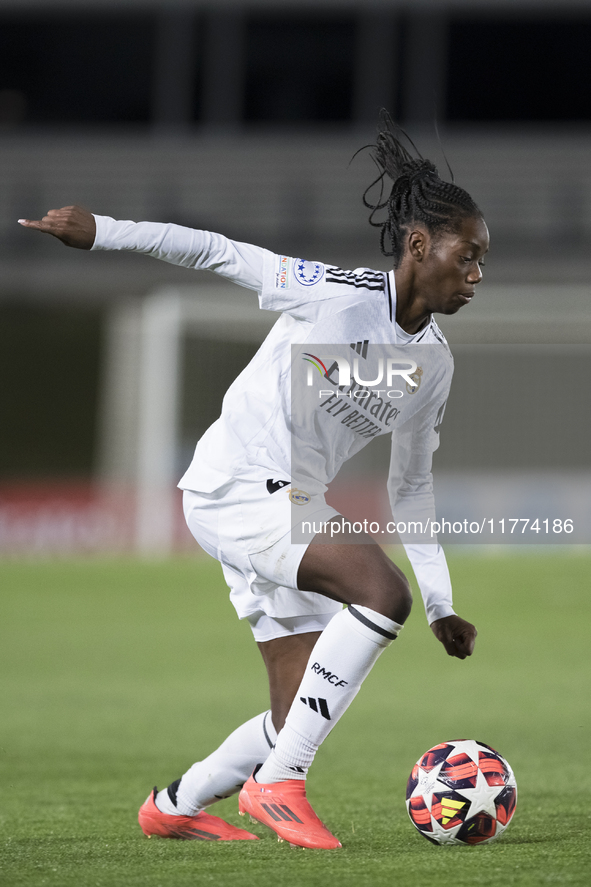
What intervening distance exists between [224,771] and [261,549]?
2.91 feet

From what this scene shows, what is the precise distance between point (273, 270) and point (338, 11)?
24212mm

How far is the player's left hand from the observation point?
3.75 meters

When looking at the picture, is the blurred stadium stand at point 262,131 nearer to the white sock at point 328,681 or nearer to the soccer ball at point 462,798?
the soccer ball at point 462,798

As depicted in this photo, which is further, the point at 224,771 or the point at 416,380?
the point at 224,771

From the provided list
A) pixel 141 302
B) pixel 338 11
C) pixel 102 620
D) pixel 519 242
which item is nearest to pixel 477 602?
pixel 102 620

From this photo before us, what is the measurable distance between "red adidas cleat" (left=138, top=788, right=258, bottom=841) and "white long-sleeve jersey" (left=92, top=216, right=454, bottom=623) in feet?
3.27

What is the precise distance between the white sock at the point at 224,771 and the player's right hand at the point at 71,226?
1.64m

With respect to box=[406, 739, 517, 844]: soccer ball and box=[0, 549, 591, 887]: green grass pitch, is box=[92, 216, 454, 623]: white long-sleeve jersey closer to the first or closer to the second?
box=[406, 739, 517, 844]: soccer ball

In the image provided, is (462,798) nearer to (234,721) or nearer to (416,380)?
(416,380)

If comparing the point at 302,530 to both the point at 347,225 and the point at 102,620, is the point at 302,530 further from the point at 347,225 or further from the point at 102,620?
the point at 347,225

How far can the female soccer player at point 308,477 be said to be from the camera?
11.2 ft

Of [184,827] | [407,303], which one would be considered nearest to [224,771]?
[184,827]

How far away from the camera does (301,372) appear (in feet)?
11.9

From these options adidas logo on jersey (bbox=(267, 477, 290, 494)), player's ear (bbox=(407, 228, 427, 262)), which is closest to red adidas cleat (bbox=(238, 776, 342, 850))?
adidas logo on jersey (bbox=(267, 477, 290, 494))
